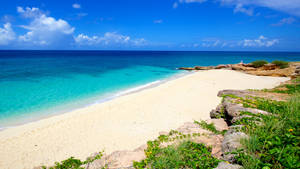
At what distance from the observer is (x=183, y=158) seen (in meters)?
4.51

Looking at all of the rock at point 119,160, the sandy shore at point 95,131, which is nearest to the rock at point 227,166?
the rock at point 119,160

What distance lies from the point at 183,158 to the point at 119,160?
2.40 m

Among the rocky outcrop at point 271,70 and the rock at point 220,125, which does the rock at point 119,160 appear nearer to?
the rock at point 220,125

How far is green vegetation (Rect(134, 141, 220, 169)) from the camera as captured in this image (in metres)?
4.20

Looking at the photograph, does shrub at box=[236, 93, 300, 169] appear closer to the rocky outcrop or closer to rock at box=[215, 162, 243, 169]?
rock at box=[215, 162, 243, 169]

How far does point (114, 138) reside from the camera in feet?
26.6

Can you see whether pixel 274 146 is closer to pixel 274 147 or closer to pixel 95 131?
pixel 274 147

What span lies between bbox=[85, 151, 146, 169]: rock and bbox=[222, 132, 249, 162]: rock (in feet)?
9.06

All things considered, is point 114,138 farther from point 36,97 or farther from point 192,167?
Answer: point 36,97

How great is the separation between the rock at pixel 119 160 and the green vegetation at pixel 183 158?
1.57ft

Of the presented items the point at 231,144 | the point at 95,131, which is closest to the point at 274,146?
the point at 231,144

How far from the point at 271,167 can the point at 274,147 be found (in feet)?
2.42

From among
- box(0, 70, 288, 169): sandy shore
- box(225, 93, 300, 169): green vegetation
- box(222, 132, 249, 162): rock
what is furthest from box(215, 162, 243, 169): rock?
box(0, 70, 288, 169): sandy shore

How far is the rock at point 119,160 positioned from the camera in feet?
17.0
